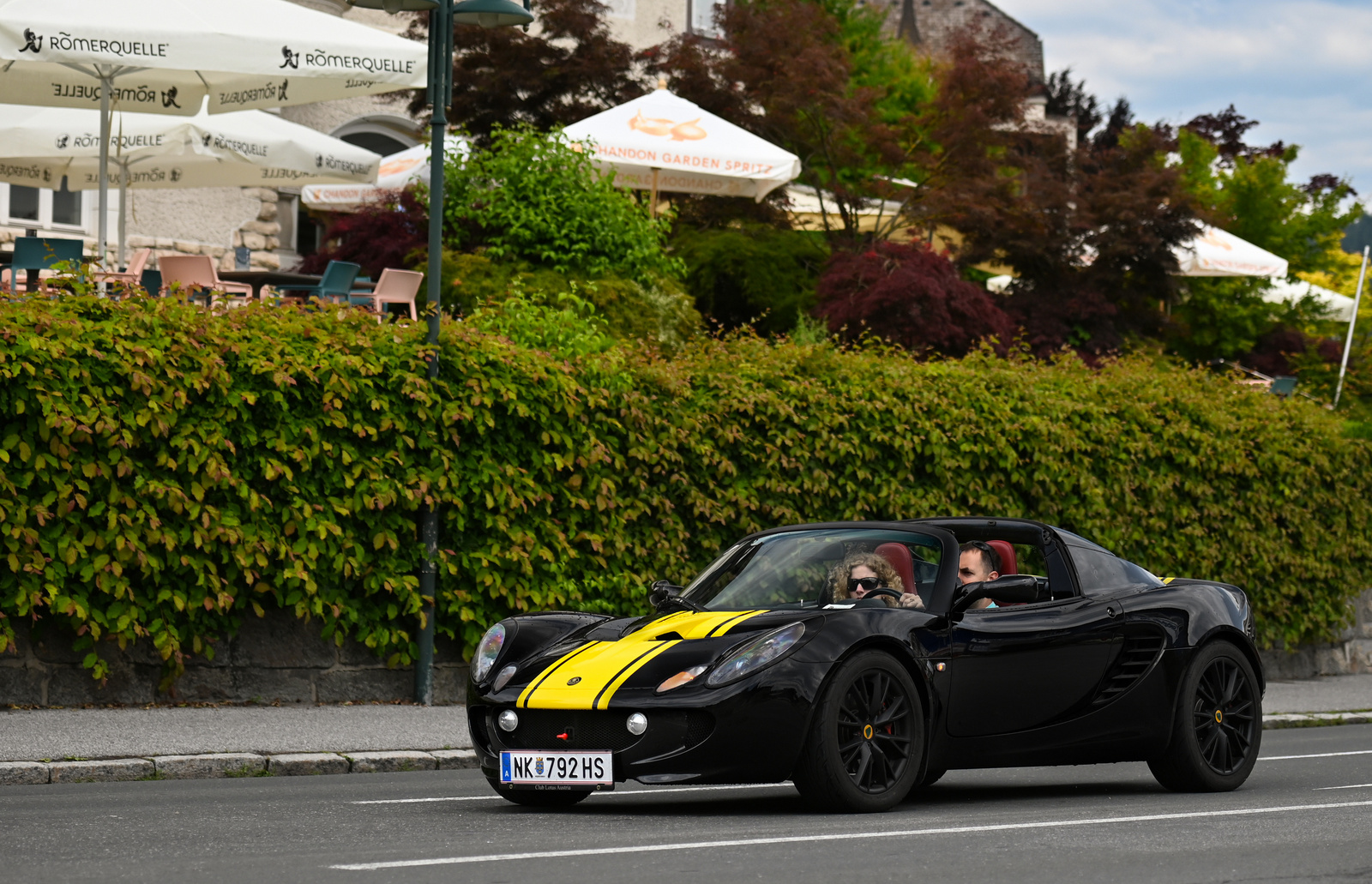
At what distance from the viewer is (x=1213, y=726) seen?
357 inches

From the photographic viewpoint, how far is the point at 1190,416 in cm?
1730

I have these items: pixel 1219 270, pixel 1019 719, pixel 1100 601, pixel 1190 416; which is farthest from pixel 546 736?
pixel 1219 270

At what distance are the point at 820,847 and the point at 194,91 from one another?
1126cm

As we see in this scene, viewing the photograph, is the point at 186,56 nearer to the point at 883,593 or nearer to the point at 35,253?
the point at 35,253

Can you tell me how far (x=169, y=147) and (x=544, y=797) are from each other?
11340mm

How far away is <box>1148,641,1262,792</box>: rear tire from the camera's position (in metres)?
8.88

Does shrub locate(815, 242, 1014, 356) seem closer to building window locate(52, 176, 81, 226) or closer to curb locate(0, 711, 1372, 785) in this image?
curb locate(0, 711, 1372, 785)

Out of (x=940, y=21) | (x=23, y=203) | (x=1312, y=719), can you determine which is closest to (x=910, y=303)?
(x=1312, y=719)

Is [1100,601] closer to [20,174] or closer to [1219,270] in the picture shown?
[20,174]

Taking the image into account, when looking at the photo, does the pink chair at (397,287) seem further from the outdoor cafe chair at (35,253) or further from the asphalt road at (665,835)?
the asphalt road at (665,835)

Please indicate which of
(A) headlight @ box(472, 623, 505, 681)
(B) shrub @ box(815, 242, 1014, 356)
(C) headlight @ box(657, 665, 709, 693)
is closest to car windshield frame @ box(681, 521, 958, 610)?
(C) headlight @ box(657, 665, 709, 693)

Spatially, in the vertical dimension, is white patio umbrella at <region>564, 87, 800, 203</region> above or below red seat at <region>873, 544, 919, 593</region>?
above

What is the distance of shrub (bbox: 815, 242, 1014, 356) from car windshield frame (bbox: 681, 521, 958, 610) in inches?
434

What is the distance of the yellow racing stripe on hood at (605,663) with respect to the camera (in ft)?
24.5
